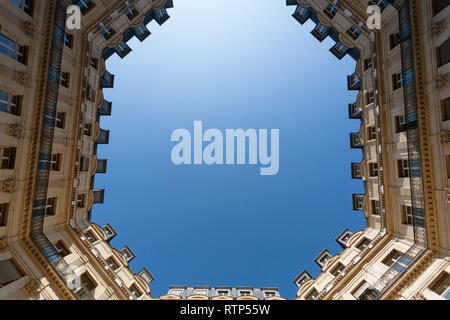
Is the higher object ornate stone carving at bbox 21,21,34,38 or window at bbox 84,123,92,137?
ornate stone carving at bbox 21,21,34,38

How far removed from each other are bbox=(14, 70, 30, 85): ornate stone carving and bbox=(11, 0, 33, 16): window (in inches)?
178

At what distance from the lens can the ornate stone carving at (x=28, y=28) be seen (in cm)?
1596

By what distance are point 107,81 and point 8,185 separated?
17.1m

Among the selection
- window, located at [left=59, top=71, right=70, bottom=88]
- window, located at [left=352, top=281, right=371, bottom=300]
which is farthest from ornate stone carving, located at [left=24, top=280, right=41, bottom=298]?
window, located at [left=352, top=281, right=371, bottom=300]

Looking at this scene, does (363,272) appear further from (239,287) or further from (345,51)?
(345,51)

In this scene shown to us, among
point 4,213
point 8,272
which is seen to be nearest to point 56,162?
point 4,213

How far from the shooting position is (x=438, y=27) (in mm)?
15062

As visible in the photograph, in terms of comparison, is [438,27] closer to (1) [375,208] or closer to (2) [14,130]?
(1) [375,208]

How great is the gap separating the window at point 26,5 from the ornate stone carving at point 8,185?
37.7ft

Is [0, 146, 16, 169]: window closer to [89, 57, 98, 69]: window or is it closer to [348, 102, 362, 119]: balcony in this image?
[89, 57, 98, 69]: window

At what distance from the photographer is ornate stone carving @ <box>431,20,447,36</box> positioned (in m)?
14.8

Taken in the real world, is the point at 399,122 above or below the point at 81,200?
above

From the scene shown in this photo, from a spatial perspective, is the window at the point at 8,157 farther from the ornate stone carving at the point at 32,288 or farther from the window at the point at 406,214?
the window at the point at 406,214

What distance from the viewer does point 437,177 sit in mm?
15164
